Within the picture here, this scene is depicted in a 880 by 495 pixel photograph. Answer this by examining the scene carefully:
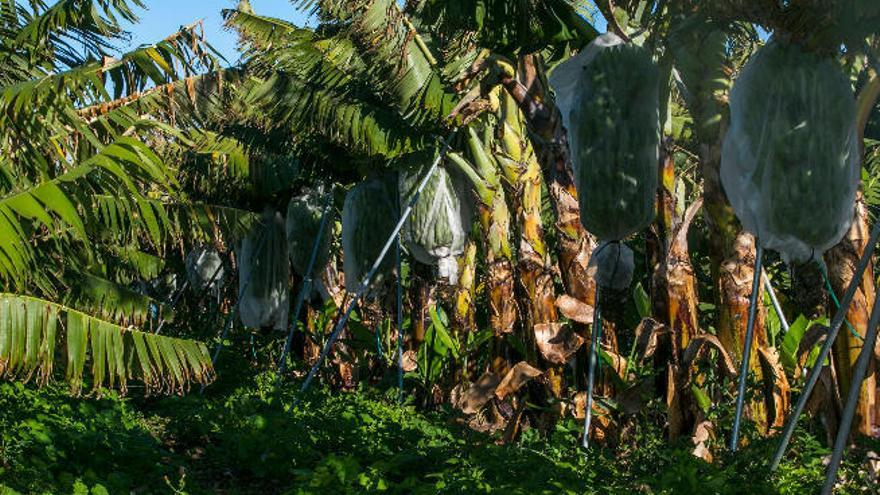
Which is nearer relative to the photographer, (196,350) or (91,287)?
(196,350)

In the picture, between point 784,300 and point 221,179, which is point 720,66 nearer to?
point 784,300

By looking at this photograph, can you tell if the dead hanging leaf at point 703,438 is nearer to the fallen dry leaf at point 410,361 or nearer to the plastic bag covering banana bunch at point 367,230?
the plastic bag covering banana bunch at point 367,230

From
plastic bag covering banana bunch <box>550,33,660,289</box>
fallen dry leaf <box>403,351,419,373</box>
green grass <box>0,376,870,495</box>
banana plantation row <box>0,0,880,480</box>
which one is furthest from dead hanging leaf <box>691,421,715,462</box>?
fallen dry leaf <box>403,351,419,373</box>

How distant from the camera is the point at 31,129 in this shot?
5.77m

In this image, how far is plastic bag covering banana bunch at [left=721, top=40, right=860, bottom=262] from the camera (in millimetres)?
2838

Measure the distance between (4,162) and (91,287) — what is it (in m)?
0.97

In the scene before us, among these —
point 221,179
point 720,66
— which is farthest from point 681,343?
point 221,179

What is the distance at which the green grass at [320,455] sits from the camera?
462cm

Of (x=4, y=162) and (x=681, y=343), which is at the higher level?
(x=4, y=162)

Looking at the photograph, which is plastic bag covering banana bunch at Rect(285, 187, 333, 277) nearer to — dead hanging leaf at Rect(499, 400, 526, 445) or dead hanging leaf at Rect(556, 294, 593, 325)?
dead hanging leaf at Rect(499, 400, 526, 445)

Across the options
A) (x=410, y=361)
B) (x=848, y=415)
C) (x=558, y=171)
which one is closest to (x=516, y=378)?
(x=558, y=171)

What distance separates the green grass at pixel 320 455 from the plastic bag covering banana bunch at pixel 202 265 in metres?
5.96

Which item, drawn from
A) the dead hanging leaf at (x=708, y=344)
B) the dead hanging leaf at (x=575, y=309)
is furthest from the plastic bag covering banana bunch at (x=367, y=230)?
the dead hanging leaf at (x=708, y=344)

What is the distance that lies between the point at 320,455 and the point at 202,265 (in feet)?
32.2
